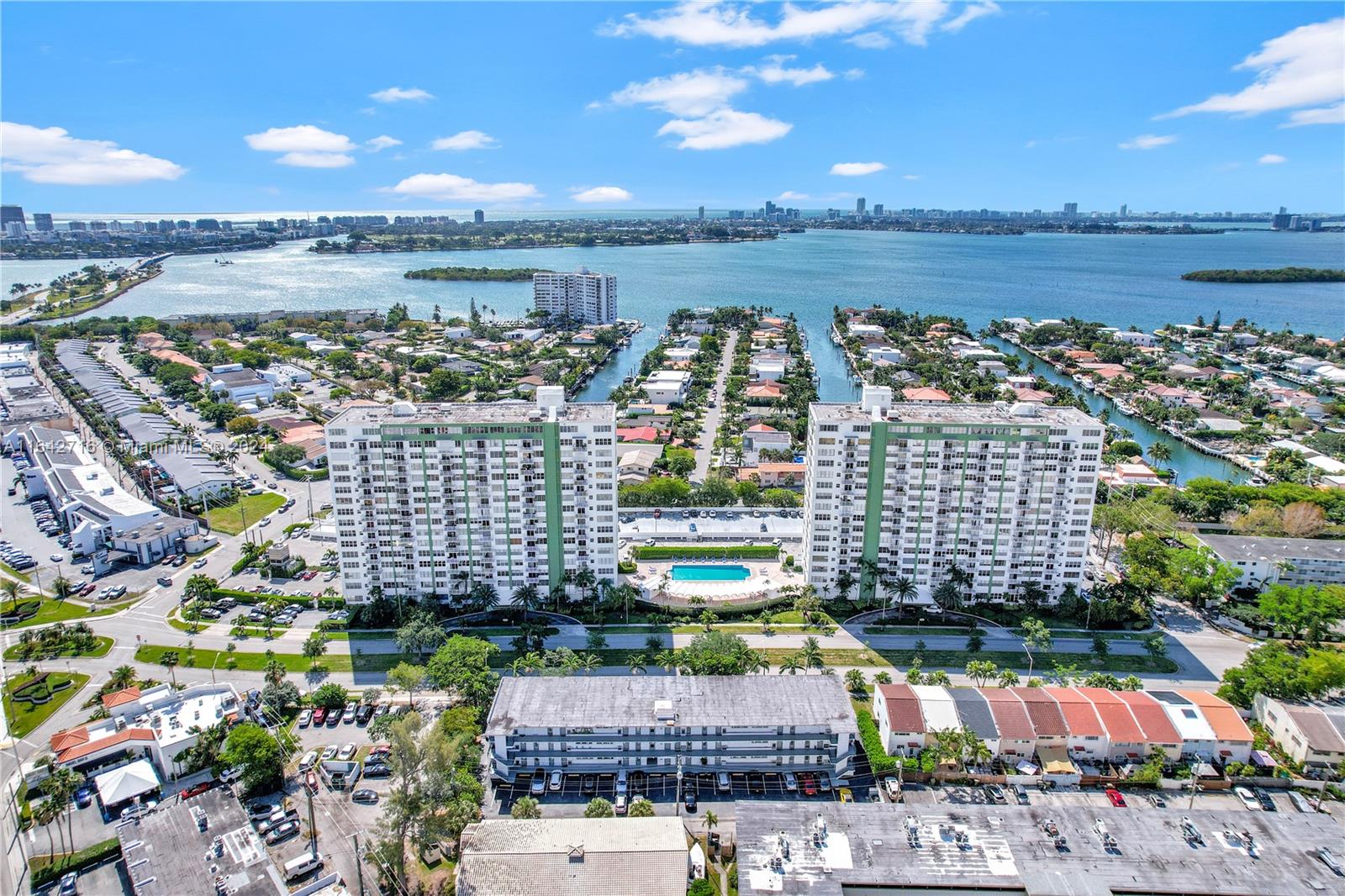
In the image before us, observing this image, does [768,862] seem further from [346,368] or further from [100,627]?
[346,368]

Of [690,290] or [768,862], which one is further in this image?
[690,290]

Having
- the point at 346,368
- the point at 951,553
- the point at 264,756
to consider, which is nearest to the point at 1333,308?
the point at 951,553

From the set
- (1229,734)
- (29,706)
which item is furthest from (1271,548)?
(29,706)

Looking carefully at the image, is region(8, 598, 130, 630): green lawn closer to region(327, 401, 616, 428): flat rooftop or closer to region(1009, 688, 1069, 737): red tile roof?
region(327, 401, 616, 428): flat rooftop

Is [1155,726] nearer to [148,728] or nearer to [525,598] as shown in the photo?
[525,598]

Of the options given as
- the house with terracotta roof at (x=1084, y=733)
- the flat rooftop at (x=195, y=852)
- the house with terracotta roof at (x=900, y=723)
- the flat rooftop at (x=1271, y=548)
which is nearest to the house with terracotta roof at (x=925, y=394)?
the flat rooftop at (x=1271, y=548)

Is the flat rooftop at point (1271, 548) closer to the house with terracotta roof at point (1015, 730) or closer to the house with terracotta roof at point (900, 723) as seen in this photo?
the house with terracotta roof at point (1015, 730)

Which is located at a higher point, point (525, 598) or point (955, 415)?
point (955, 415)
